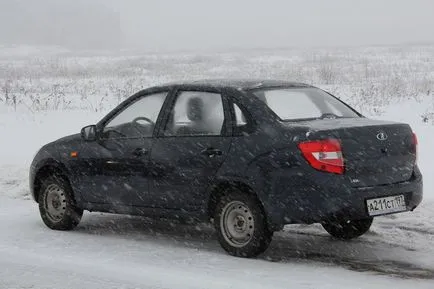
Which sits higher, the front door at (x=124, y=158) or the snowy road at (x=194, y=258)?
the front door at (x=124, y=158)

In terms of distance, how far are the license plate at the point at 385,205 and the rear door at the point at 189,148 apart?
54.2 inches

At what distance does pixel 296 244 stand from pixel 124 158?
6.27 ft

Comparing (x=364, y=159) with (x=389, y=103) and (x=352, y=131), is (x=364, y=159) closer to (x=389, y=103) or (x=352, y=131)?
(x=352, y=131)

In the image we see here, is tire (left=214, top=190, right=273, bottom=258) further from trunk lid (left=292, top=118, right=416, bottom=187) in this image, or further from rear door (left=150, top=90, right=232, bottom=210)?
trunk lid (left=292, top=118, right=416, bottom=187)

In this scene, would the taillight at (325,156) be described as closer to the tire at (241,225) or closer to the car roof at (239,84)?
the tire at (241,225)

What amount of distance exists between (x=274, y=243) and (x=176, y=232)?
4.12 feet

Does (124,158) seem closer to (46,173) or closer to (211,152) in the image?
(211,152)

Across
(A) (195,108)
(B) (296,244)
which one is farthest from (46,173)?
(B) (296,244)

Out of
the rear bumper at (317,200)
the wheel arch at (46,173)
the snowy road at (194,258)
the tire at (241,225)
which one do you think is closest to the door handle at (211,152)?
the tire at (241,225)

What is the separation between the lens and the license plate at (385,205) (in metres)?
6.90

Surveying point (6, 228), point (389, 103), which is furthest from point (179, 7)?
point (6, 228)

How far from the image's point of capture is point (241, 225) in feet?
24.1

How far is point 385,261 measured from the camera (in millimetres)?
7195

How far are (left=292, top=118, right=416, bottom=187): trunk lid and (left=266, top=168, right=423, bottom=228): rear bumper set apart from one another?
0.10 m
